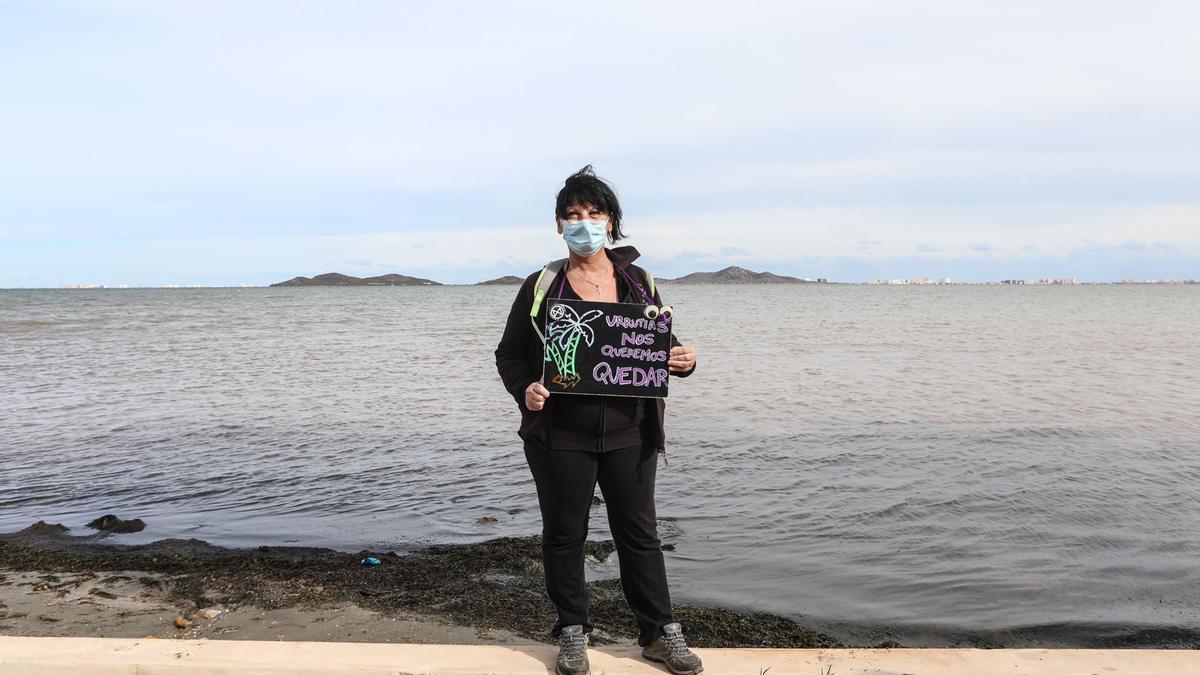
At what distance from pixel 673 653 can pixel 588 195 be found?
1936mm

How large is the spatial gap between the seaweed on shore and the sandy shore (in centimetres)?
1

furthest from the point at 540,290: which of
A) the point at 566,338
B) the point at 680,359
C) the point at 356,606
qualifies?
the point at 356,606

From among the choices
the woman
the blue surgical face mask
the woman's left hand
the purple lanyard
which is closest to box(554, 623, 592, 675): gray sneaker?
the woman

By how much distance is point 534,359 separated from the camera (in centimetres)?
391

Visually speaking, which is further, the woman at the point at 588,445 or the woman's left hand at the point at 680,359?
the woman's left hand at the point at 680,359

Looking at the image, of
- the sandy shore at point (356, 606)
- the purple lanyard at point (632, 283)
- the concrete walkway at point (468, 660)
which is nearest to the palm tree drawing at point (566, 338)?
the purple lanyard at point (632, 283)

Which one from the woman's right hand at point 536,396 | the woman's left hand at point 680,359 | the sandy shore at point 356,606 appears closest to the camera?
the woman's right hand at point 536,396

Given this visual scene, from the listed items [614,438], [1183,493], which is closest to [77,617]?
[614,438]

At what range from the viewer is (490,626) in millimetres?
4910

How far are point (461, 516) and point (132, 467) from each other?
464 centimetres

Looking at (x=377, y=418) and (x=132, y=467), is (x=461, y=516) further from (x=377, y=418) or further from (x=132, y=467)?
(x=377, y=418)

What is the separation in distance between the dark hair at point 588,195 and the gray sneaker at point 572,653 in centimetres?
170

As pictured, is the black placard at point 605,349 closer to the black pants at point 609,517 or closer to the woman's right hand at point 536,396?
the woman's right hand at point 536,396

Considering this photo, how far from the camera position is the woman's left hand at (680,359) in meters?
3.87
